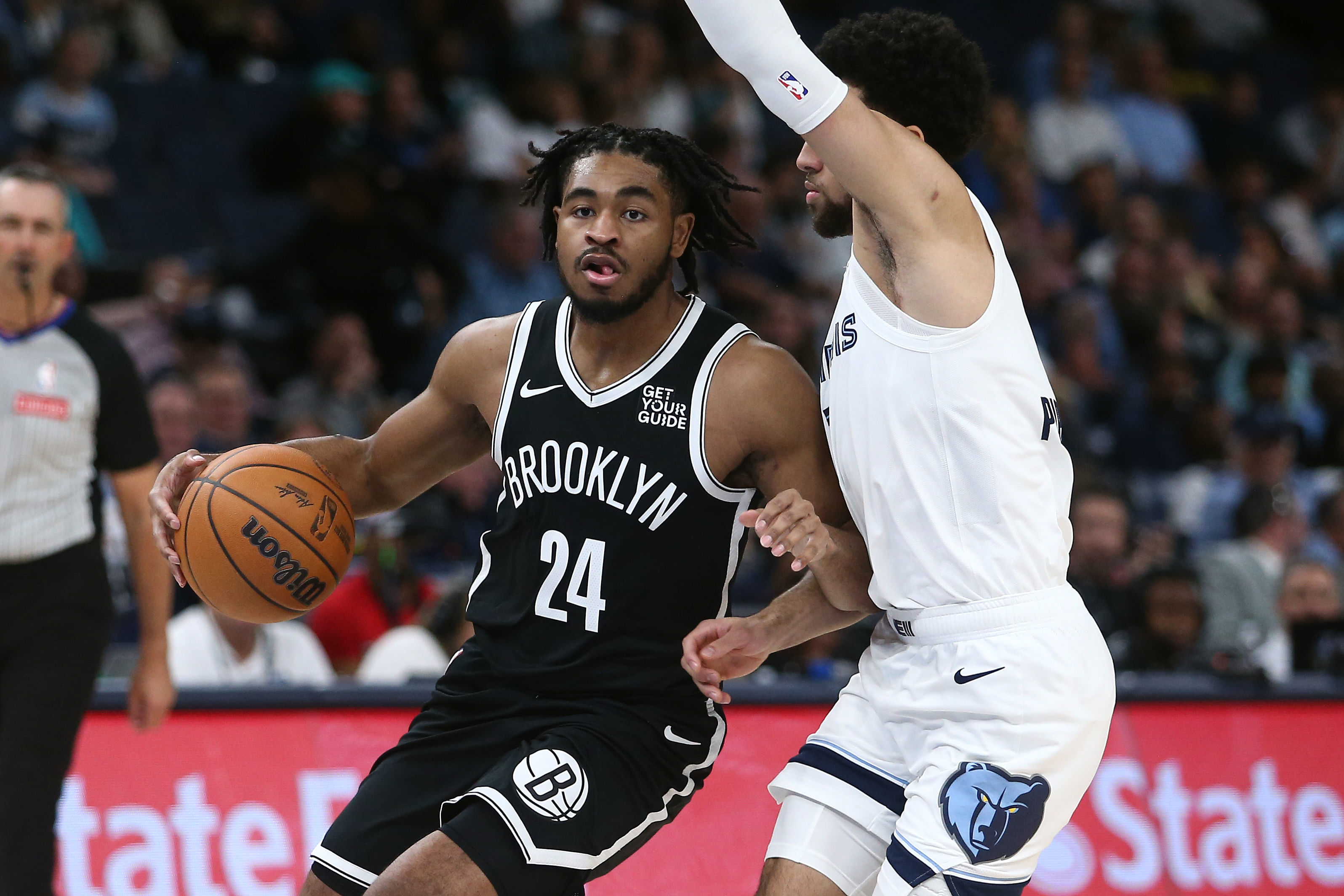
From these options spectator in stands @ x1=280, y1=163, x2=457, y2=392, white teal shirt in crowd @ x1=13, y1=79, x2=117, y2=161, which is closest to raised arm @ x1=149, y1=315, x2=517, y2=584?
spectator in stands @ x1=280, y1=163, x2=457, y2=392

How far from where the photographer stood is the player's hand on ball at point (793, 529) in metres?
3.11

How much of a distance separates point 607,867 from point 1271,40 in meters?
13.7

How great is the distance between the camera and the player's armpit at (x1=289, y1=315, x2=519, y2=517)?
3.88m

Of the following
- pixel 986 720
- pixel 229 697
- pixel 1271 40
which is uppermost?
pixel 1271 40

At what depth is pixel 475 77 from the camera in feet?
36.2

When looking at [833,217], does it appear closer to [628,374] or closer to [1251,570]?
[628,374]

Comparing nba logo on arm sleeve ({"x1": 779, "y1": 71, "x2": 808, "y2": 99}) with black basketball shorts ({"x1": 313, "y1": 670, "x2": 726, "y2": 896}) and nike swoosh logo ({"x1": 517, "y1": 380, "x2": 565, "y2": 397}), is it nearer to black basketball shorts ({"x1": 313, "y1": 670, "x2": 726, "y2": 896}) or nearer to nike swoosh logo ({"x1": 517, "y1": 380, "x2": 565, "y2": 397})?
nike swoosh logo ({"x1": 517, "y1": 380, "x2": 565, "y2": 397})

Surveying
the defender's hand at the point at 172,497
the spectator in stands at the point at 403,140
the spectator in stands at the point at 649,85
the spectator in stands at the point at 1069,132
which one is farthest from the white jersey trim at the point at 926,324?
the spectator in stands at the point at 1069,132

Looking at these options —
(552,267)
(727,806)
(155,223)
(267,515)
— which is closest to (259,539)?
→ (267,515)

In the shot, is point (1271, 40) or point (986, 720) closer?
point (986, 720)

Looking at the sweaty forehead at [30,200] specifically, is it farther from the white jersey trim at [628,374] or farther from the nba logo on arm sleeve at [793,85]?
the nba logo on arm sleeve at [793,85]

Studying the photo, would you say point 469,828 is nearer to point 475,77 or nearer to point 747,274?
point 747,274

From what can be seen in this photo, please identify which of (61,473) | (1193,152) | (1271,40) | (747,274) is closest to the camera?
(61,473)

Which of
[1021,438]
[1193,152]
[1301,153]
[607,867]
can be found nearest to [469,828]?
[607,867]
